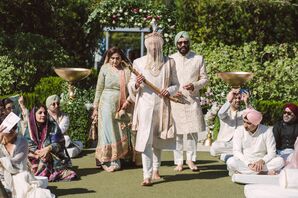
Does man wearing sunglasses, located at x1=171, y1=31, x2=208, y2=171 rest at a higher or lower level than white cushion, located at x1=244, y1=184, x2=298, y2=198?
higher

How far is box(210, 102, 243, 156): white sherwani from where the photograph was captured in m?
10.1

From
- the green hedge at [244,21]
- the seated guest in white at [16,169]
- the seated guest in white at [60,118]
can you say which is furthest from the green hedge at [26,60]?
the seated guest in white at [16,169]

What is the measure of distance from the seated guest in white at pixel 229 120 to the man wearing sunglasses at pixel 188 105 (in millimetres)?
774

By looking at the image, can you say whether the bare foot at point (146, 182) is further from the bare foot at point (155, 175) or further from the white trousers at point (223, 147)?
the white trousers at point (223, 147)

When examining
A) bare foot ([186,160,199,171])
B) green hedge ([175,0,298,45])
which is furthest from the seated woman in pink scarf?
green hedge ([175,0,298,45])

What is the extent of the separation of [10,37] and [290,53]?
6.03 metres

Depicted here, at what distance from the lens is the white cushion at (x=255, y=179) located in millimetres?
8125

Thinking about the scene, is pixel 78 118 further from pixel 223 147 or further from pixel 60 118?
pixel 223 147

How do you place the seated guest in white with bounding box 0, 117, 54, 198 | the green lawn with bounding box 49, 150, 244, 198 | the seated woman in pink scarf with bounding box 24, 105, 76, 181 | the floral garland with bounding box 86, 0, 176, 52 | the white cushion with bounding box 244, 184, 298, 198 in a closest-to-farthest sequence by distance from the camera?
the white cushion with bounding box 244, 184, 298, 198 < the seated guest in white with bounding box 0, 117, 54, 198 < the green lawn with bounding box 49, 150, 244, 198 < the seated woman in pink scarf with bounding box 24, 105, 76, 181 < the floral garland with bounding box 86, 0, 176, 52

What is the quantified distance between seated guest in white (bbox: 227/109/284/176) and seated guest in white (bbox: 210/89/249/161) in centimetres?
131

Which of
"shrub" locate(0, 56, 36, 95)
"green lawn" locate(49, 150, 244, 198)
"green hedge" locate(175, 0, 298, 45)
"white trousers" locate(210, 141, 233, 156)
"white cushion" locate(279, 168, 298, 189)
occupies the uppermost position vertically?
"green hedge" locate(175, 0, 298, 45)

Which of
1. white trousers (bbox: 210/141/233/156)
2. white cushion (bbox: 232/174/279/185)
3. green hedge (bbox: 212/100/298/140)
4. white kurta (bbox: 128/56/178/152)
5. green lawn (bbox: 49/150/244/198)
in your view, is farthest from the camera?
green hedge (bbox: 212/100/298/140)

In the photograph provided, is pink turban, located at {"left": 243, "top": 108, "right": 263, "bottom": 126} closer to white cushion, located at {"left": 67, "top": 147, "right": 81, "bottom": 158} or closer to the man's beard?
the man's beard

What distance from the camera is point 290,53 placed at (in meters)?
15.4
